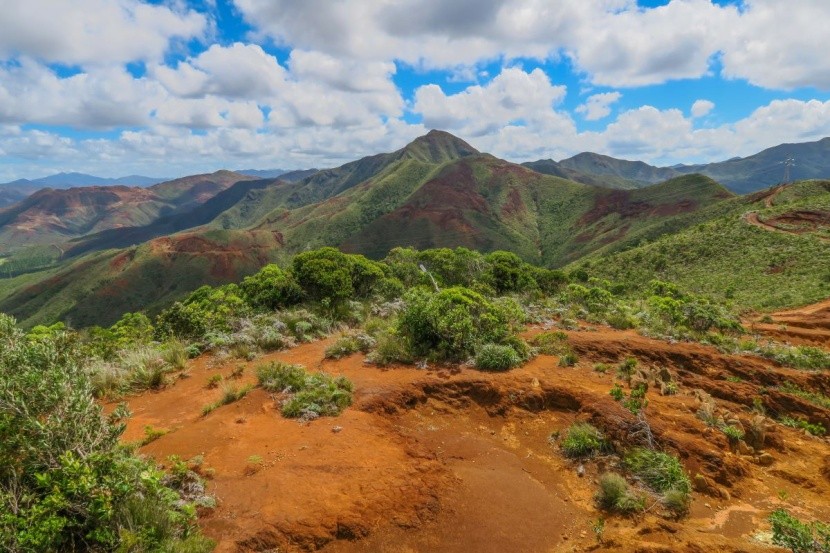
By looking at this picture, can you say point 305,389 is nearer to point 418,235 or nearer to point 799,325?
point 799,325

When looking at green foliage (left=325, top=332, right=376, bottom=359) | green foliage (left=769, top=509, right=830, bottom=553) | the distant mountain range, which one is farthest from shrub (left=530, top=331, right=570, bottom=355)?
the distant mountain range

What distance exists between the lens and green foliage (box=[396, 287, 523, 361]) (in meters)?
11.0

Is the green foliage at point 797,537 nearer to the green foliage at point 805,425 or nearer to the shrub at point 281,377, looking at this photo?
the green foliage at point 805,425

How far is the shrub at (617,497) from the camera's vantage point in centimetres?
621

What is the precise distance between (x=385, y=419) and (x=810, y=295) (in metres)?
28.7

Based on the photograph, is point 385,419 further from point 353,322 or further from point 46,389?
point 353,322

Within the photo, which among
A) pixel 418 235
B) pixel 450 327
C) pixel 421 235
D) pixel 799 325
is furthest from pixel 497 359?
pixel 418 235

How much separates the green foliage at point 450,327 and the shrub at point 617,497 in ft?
15.5

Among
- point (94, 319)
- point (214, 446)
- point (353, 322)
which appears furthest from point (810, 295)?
point (94, 319)

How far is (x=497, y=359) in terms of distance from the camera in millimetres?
10328

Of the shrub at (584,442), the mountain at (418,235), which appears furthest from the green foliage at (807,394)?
the mountain at (418,235)

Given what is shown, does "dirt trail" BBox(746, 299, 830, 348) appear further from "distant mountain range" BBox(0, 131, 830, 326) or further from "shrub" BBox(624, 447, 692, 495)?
"distant mountain range" BBox(0, 131, 830, 326)

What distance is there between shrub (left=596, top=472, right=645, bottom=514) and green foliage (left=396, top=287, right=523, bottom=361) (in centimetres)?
472

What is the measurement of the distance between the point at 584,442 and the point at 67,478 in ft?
25.1
